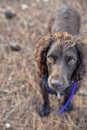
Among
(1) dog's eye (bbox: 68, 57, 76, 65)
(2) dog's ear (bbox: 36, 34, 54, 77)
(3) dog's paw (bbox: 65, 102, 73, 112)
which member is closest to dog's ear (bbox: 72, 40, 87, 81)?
(1) dog's eye (bbox: 68, 57, 76, 65)

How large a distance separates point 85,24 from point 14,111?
2283 millimetres

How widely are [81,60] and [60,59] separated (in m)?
0.30

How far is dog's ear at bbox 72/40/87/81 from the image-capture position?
3613mm

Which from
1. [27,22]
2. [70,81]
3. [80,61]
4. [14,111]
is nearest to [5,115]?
[14,111]

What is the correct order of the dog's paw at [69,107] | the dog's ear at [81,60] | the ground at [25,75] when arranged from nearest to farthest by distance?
1. the dog's ear at [81,60]
2. the ground at [25,75]
3. the dog's paw at [69,107]

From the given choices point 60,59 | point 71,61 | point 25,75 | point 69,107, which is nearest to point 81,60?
point 71,61

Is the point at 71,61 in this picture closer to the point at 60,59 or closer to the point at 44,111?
the point at 60,59

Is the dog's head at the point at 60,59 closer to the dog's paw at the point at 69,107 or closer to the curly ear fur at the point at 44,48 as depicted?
the curly ear fur at the point at 44,48

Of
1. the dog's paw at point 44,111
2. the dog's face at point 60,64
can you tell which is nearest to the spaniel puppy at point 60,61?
the dog's face at point 60,64

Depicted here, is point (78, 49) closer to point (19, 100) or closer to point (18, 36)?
point (19, 100)

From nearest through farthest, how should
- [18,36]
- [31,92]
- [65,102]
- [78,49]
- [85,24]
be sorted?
[78,49]
[65,102]
[31,92]
[18,36]
[85,24]

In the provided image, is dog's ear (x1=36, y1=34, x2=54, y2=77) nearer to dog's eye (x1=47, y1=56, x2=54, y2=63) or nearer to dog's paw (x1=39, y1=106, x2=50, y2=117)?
dog's eye (x1=47, y1=56, x2=54, y2=63)

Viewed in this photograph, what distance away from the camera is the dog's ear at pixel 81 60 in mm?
3613

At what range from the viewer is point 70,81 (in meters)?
3.82
